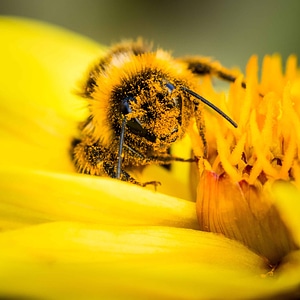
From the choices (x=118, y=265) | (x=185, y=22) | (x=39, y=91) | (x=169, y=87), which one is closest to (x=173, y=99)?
(x=169, y=87)

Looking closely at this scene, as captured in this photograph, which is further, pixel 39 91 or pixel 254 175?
pixel 39 91

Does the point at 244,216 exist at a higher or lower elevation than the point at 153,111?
lower

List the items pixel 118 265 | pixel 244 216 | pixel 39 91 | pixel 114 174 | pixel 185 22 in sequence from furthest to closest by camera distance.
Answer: pixel 185 22
pixel 39 91
pixel 114 174
pixel 244 216
pixel 118 265

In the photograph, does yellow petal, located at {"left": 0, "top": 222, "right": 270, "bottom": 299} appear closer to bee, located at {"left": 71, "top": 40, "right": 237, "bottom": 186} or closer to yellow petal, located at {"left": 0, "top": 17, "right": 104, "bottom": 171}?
bee, located at {"left": 71, "top": 40, "right": 237, "bottom": 186}

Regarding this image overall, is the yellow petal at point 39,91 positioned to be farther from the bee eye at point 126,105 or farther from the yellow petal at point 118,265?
the yellow petal at point 118,265

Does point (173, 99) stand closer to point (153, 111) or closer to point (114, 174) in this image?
point (153, 111)

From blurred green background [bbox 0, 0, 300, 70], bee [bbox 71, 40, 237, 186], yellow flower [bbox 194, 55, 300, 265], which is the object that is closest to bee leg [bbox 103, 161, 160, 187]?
bee [bbox 71, 40, 237, 186]

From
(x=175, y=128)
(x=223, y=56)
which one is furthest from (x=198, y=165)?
(x=223, y=56)
